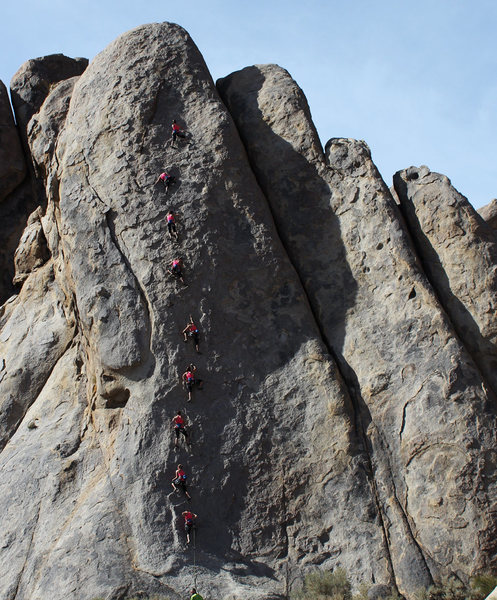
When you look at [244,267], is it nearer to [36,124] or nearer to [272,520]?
[272,520]

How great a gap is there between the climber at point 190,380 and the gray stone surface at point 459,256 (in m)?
5.78

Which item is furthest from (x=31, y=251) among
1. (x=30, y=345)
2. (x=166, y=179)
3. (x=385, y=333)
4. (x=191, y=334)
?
(x=385, y=333)

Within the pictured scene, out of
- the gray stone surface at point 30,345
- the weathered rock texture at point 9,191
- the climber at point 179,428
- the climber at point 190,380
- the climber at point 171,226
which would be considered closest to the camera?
the climber at point 179,428

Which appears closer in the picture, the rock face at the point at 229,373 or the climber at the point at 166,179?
the rock face at the point at 229,373

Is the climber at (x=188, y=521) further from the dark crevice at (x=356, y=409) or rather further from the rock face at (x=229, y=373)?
the dark crevice at (x=356, y=409)

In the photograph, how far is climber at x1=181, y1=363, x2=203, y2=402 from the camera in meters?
15.9

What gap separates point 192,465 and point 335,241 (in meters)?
6.19

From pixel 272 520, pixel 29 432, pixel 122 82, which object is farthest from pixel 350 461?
pixel 122 82

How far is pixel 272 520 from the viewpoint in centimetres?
1527

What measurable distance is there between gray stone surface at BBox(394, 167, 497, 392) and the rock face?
73 centimetres

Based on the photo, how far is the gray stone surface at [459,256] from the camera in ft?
53.1

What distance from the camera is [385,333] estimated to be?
16.2 m

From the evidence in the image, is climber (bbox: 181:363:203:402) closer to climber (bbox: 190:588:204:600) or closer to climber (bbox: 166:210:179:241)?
climber (bbox: 166:210:179:241)

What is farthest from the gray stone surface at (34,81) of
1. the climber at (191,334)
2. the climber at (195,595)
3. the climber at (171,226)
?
the climber at (195,595)
